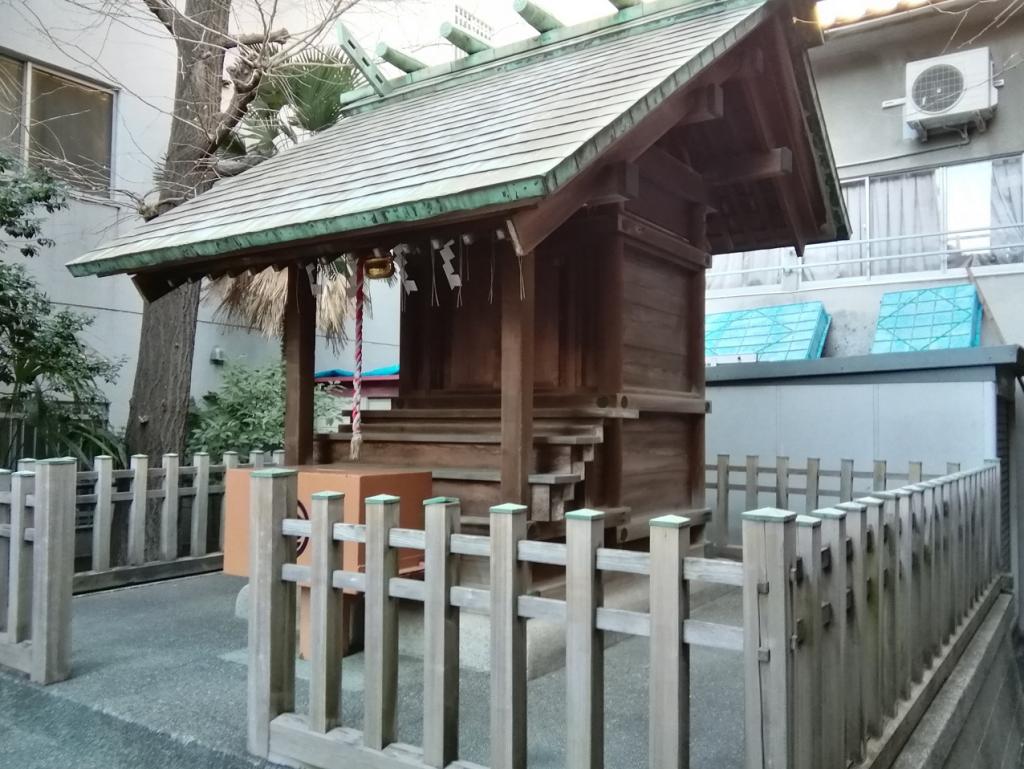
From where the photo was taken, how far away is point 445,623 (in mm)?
2969

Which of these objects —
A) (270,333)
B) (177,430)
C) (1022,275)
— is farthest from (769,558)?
(1022,275)

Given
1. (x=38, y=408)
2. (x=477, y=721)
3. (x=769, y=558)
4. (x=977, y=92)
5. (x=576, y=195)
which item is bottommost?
(x=477, y=721)

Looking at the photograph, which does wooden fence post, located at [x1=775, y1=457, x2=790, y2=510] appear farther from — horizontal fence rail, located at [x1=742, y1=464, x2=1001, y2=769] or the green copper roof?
the green copper roof

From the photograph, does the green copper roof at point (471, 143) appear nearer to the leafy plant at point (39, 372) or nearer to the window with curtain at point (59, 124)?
the leafy plant at point (39, 372)

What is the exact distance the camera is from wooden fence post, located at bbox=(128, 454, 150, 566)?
647 centimetres

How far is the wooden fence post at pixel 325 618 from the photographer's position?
3.22m

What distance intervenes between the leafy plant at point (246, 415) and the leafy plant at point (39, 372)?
4.31 feet

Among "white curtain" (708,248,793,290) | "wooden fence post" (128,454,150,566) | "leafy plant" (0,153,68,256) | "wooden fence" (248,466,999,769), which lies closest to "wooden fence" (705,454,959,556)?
"wooden fence" (248,466,999,769)

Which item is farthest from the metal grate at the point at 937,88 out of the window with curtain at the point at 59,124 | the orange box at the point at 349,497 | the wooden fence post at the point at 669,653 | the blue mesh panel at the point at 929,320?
the wooden fence post at the point at 669,653

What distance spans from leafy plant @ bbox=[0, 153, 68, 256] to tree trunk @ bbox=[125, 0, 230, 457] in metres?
1.18

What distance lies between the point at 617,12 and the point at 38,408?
6.75 m

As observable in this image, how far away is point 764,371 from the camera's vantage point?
8883mm

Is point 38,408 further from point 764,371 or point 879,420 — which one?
point 879,420

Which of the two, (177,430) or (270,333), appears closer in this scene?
(177,430)
